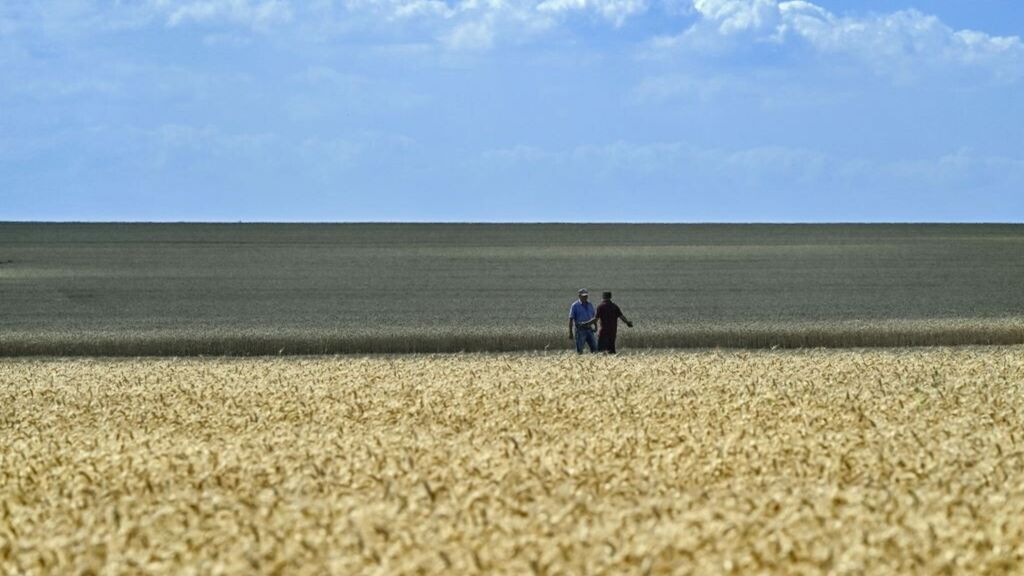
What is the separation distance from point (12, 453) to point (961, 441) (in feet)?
23.3

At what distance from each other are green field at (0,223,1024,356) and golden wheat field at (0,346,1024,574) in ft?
56.8

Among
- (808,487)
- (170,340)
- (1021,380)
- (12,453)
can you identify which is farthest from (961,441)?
(170,340)

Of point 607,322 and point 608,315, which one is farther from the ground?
point 608,315


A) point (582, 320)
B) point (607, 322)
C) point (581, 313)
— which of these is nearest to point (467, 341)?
point (582, 320)

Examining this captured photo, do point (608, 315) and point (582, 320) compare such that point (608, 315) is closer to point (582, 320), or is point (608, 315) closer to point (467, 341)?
point (582, 320)

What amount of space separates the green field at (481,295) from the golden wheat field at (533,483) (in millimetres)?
17316

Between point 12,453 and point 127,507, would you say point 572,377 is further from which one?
point 127,507

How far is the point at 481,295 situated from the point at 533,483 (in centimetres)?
3903

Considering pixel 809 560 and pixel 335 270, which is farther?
pixel 335 270

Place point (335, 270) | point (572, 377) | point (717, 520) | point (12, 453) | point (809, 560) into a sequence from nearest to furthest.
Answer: point (809, 560) → point (717, 520) → point (12, 453) → point (572, 377) → point (335, 270)

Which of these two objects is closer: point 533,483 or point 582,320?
point 533,483

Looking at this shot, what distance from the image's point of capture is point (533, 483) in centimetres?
887

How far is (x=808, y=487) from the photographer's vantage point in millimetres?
8750

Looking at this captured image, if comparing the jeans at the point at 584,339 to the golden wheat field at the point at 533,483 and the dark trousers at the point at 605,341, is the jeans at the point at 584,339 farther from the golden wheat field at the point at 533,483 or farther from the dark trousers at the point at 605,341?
the golden wheat field at the point at 533,483
